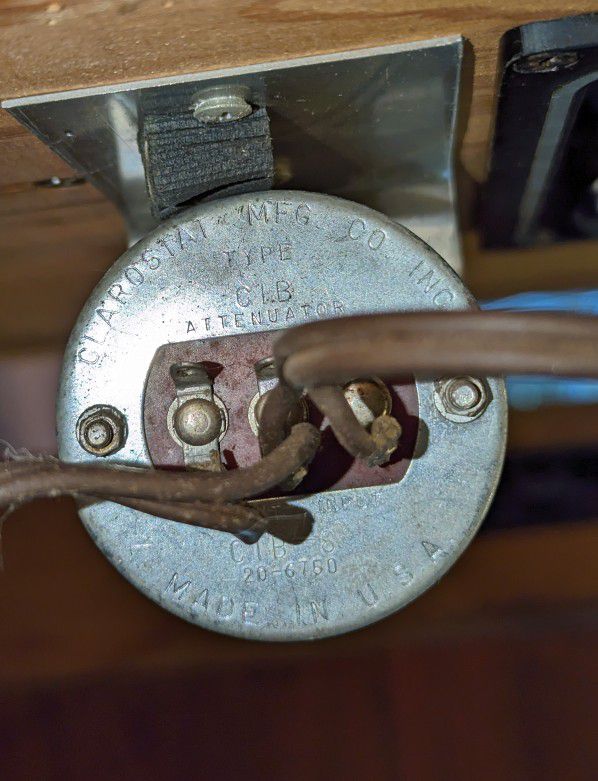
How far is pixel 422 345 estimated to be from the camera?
354mm

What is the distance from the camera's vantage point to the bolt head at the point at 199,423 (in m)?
0.55

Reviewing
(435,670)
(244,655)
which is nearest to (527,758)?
(435,670)

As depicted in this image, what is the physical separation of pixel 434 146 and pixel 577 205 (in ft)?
0.63

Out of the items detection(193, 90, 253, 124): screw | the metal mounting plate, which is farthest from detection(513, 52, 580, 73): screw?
detection(193, 90, 253, 124): screw

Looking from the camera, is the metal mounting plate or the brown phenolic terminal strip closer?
the brown phenolic terminal strip

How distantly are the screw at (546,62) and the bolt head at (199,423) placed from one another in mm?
266

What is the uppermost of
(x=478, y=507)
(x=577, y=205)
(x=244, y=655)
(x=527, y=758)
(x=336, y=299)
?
(x=577, y=205)

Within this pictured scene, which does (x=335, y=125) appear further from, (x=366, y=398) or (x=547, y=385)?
(x=547, y=385)

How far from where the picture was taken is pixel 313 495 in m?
0.56

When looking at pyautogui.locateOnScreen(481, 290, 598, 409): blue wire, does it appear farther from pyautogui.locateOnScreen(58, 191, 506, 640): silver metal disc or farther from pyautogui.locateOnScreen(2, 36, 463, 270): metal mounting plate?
pyautogui.locateOnScreen(58, 191, 506, 640): silver metal disc

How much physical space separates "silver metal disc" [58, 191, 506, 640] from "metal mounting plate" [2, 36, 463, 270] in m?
0.07

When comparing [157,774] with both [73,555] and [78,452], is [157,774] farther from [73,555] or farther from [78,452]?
[78,452]

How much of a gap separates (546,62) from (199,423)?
29cm

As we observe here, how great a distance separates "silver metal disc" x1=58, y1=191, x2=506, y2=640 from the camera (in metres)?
0.56
